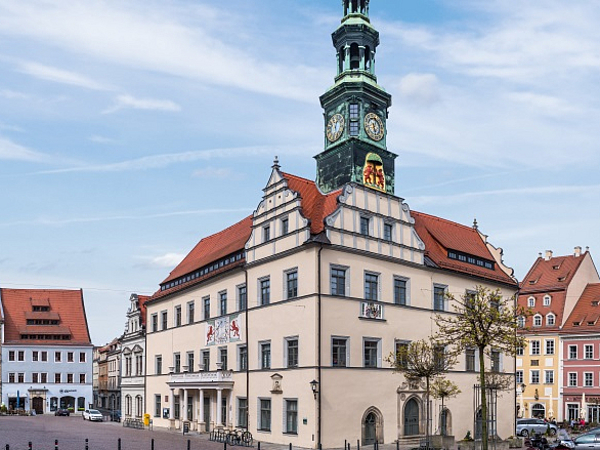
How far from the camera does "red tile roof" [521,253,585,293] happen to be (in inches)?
3174

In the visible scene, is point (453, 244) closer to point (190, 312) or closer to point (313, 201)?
point (313, 201)

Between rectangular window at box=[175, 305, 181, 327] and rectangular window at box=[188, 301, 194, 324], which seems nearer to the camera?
rectangular window at box=[188, 301, 194, 324]

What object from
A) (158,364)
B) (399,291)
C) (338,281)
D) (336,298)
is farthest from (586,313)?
(336,298)

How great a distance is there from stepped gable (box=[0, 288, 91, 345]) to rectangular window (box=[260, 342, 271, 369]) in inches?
2117

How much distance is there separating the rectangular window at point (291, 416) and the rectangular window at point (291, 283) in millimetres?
6058

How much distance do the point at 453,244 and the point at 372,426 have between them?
605 inches

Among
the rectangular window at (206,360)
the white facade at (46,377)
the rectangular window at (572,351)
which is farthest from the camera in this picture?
the white facade at (46,377)

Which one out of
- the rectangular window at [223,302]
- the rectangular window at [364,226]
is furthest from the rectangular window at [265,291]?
the rectangular window at [364,226]

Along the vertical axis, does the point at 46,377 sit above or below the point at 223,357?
below

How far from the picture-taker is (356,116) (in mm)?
49906

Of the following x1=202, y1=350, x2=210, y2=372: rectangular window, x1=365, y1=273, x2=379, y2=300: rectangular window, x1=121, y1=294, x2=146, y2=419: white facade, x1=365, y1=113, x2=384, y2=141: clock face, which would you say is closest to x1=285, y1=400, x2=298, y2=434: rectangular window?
x1=365, y1=273, x2=379, y2=300: rectangular window

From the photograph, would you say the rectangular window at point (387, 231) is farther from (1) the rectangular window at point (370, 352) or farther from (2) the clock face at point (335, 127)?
(2) the clock face at point (335, 127)

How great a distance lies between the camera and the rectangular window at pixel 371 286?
43.0 meters

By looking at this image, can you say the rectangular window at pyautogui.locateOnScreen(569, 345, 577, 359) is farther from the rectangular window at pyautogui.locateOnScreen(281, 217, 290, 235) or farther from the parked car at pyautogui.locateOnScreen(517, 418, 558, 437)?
the rectangular window at pyautogui.locateOnScreen(281, 217, 290, 235)
